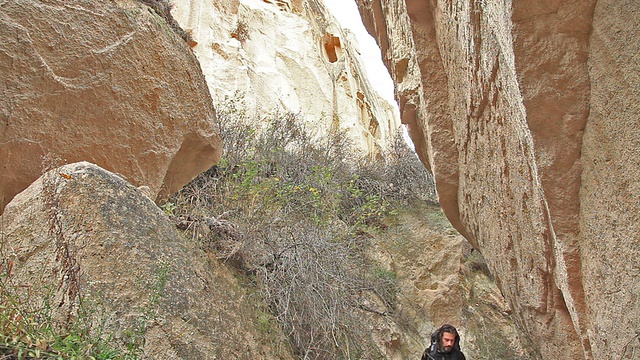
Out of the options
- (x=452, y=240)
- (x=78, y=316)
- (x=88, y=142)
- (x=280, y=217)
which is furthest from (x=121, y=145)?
(x=452, y=240)

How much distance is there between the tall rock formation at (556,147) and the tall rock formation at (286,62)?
297 inches

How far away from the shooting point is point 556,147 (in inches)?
85.7

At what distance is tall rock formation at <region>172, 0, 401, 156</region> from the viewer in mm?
11898

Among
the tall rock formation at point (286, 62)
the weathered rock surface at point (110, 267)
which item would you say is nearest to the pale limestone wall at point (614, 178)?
the weathered rock surface at point (110, 267)

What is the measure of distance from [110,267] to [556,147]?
207 cm

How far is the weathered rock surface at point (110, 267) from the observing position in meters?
2.39

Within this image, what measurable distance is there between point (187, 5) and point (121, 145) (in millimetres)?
9716

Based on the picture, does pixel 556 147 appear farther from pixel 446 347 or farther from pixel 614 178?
pixel 446 347

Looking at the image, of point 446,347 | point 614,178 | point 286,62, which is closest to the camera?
point 614,178

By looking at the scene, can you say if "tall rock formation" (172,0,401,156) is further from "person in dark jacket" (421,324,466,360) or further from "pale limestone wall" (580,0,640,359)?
"pale limestone wall" (580,0,640,359)

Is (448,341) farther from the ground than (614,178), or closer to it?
closer to it

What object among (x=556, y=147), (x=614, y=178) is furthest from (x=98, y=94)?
(x=614, y=178)

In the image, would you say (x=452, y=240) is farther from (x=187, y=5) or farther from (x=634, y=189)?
(x=187, y=5)

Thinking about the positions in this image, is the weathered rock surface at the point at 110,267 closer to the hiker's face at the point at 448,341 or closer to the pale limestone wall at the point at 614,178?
the pale limestone wall at the point at 614,178
